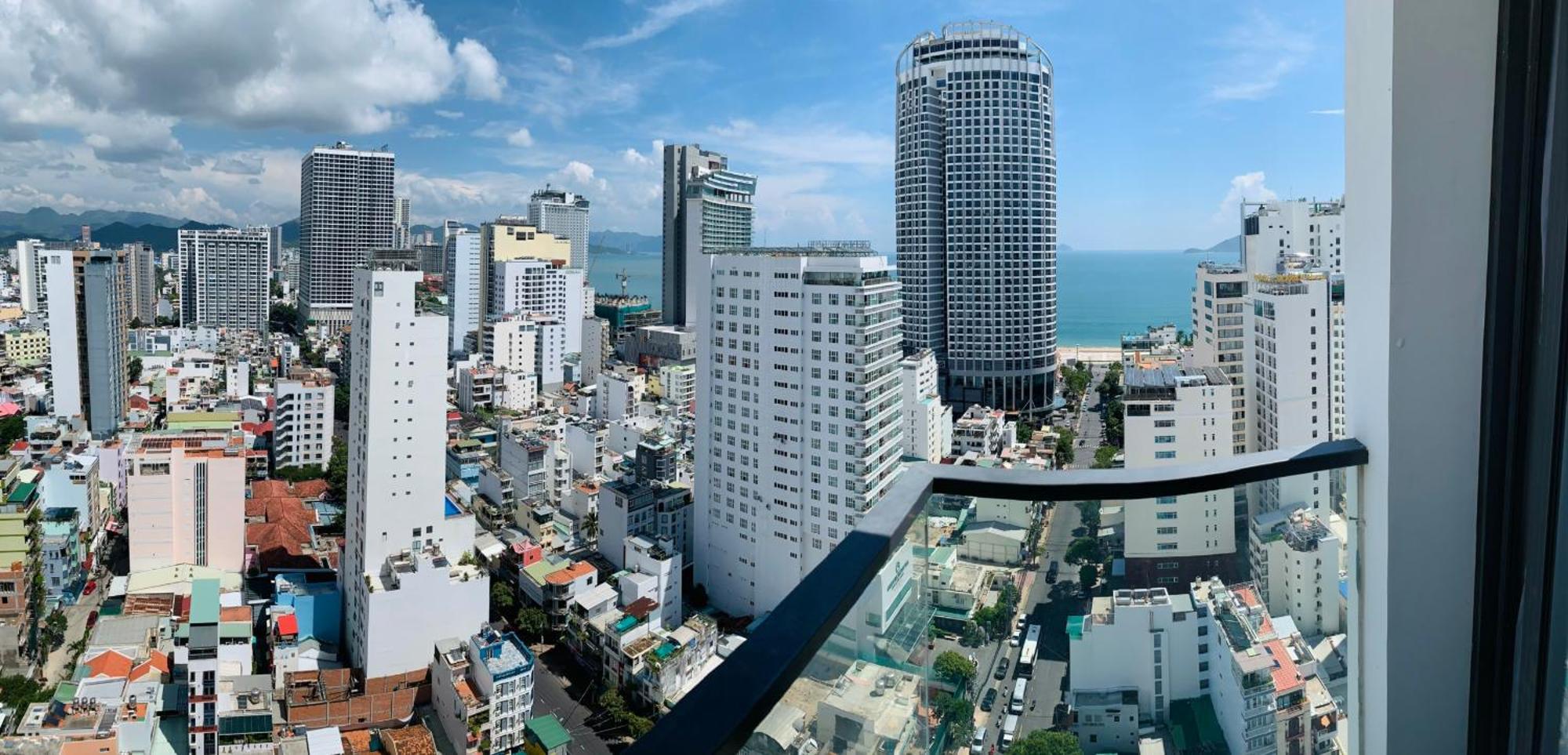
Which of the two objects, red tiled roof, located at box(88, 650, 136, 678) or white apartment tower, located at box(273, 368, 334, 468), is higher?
white apartment tower, located at box(273, 368, 334, 468)

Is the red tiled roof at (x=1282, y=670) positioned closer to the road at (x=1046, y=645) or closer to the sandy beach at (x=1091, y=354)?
the road at (x=1046, y=645)

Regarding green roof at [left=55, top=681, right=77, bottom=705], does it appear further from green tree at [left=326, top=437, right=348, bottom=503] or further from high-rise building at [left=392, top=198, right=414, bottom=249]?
high-rise building at [left=392, top=198, right=414, bottom=249]

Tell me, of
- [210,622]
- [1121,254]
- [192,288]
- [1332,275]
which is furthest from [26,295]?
[1121,254]

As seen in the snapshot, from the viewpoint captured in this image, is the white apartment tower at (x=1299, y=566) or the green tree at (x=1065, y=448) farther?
the green tree at (x=1065, y=448)

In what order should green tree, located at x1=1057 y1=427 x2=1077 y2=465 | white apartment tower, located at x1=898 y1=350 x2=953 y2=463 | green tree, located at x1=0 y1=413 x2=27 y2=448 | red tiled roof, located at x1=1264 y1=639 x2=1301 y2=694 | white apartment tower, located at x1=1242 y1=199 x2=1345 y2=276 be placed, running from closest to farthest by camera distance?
red tiled roof, located at x1=1264 y1=639 x2=1301 y2=694 < white apartment tower, located at x1=1242 y1=199 x2=1345 y2=276 < green tree, located at x1=1057 y1=427 x2=1077 y2=465 < white apartment tower, located at x1=898 y1=350 x2=953 y2=463 < green tree, located at x1=0 y1=413 x2=27 y2=448

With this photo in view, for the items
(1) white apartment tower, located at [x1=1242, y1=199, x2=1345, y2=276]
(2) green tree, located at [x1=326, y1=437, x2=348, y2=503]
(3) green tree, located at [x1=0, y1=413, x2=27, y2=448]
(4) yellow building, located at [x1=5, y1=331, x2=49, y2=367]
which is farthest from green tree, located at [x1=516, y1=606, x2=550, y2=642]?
(4) yellow building, located at [x1=5, y1=331, x2=49, y2=367]

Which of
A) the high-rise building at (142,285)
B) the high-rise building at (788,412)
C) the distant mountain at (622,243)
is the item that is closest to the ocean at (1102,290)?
the distant mountain at (622,243)
